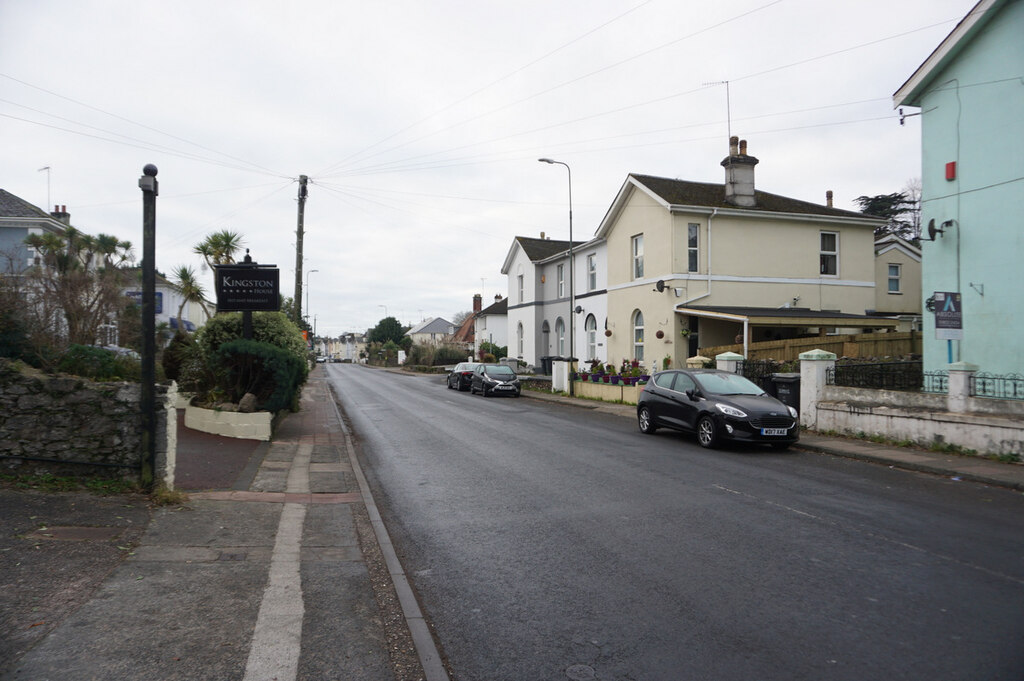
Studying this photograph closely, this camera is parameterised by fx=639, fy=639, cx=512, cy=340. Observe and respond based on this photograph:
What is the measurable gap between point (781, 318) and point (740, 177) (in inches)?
277

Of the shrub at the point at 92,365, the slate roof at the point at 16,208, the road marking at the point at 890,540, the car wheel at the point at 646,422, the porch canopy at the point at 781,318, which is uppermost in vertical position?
the slate roof at the point at 16,208

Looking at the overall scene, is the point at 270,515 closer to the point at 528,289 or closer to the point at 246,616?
the point at 246,616

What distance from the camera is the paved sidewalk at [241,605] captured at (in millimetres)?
3594

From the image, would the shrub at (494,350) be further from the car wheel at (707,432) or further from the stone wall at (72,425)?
the stone wall at (72,425)

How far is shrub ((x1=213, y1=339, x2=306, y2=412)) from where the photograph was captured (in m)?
13.1

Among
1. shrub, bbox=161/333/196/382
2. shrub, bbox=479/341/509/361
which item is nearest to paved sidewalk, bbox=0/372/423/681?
shrub, bbox=161/333/196/382

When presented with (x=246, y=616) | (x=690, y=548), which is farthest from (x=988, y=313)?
(x=246, y=616)

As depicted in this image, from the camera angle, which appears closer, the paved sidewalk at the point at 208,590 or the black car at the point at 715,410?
the paved sidewalk at the point at 208,590

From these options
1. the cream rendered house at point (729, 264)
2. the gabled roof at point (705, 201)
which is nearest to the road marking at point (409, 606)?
the cream rendered house at point (729, 264)

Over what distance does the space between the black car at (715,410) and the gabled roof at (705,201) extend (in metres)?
11.9

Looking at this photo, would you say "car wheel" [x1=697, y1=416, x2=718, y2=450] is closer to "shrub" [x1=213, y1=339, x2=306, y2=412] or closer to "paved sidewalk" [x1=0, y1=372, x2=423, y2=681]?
"paved sidewalk" [x1=0, y1=372, x2=423, y2=681]

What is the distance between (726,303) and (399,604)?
74.7 ft

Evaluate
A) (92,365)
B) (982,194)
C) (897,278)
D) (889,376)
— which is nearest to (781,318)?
(982,194)

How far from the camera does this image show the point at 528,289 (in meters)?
40.1
